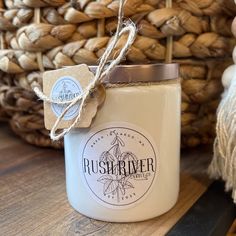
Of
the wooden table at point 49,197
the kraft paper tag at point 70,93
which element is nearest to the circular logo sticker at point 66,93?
the kraft paper tag at point 70,93

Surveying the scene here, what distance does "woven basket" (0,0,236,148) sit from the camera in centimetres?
42

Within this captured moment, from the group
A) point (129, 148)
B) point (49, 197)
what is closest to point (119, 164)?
point (129, 148)

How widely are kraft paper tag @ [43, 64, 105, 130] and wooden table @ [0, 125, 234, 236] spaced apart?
0.10 metres

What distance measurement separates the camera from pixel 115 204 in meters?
0.34

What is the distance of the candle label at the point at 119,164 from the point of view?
331 millimetres

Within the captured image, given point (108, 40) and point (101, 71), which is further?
point (108, 40)

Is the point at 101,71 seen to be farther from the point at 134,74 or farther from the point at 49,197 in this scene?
the point at 49,197

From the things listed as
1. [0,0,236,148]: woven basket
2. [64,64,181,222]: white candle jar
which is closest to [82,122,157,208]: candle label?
[64,64,181,222]: white candle jar

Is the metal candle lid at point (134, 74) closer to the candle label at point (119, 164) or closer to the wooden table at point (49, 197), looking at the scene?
the candle label at point (119, 164)

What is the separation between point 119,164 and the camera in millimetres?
334

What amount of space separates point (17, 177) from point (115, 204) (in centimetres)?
18

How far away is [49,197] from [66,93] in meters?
0.14

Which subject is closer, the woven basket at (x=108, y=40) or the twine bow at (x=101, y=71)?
the twine bow at (x=101, y=71)

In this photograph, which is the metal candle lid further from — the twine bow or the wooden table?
the wooden table
